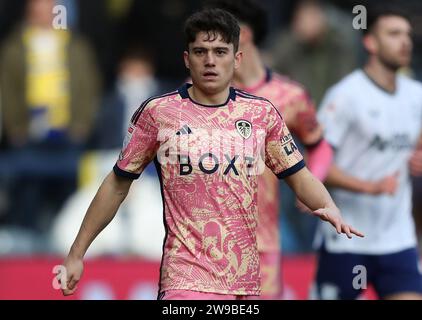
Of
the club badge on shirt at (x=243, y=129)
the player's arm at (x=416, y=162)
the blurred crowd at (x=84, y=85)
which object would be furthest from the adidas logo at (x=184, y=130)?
the blurred crowd at (x=84, y=85)

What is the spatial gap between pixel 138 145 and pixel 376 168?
2.98 m

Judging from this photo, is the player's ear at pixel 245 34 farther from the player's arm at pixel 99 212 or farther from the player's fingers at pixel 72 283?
the player's fingers at pixel 72 283

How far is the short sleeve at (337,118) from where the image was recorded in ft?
30.8

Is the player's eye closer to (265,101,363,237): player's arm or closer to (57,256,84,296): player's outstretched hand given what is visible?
(265,101,363,237): player's arm

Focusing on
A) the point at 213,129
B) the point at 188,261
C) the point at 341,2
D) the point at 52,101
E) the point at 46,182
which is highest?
the point at 341,2

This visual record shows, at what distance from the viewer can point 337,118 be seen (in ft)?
31.0

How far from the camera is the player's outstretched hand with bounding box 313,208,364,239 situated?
6.68 m

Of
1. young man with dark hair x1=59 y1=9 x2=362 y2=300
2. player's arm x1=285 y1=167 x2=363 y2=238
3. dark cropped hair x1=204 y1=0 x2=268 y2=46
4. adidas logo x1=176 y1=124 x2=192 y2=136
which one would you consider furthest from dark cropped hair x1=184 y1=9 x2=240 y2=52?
dark cropped hair x1=204 y1=0 x2=268 y2=46

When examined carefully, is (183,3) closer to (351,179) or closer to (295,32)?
(295,32)

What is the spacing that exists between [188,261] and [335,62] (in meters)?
6.25

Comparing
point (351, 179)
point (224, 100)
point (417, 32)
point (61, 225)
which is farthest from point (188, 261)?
point (417, 32)

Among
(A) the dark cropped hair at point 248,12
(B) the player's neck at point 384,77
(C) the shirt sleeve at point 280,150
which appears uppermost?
(A) the dark cropped hair at point 248,12

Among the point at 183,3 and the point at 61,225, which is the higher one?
the point at 183,3

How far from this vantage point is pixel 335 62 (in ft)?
41.7
